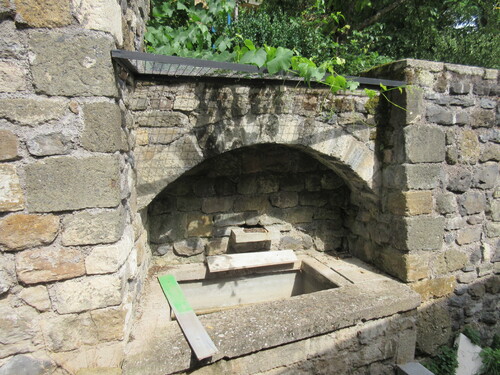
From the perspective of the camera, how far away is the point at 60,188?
4.63ft

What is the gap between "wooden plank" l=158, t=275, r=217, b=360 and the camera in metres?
1.64

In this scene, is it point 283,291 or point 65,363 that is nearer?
point 65,363

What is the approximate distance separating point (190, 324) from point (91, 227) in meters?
0.84

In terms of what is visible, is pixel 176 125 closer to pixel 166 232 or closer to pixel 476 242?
pixel 166 232

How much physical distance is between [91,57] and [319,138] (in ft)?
5.24

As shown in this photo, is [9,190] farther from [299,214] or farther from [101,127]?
[299,214]

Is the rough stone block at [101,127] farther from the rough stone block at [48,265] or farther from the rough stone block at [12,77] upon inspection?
the rough stone block at [48,265]

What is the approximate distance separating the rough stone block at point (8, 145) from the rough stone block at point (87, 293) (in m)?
0.62

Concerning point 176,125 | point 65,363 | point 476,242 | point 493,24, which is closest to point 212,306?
point 65,363

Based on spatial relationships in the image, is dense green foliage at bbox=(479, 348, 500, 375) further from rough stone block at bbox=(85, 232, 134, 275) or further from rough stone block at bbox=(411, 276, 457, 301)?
rough stone block at bbox=(85, 232, 134, 275)

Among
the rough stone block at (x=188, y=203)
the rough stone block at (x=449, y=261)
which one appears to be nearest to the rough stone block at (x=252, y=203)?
the rough stone block at (x=188, y=203)

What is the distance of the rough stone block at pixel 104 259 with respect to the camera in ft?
4.86

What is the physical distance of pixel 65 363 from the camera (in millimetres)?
1503

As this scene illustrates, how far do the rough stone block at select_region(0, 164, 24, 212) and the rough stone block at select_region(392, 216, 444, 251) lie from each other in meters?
2.53
